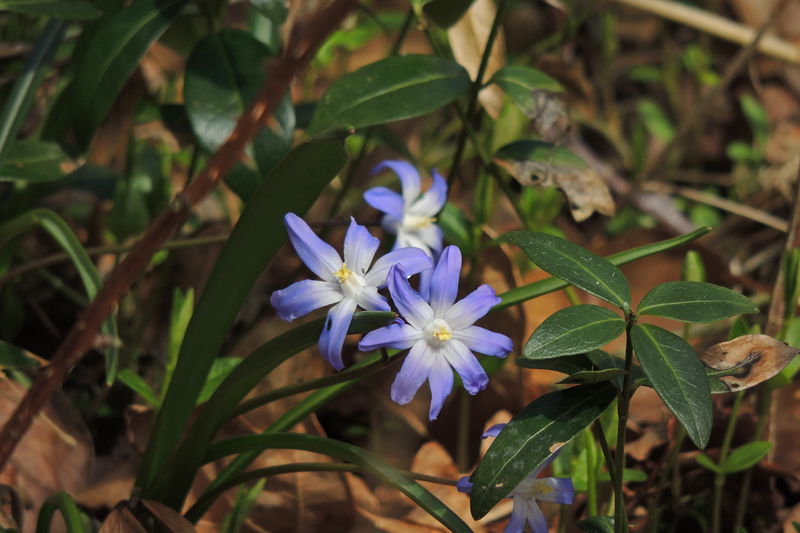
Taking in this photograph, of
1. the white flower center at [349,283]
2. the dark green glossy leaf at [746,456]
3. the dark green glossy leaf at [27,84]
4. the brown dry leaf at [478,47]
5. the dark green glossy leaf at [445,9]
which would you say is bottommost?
the dark green glossy leaf at [746,456]

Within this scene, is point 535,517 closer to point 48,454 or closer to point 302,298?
point 302,298

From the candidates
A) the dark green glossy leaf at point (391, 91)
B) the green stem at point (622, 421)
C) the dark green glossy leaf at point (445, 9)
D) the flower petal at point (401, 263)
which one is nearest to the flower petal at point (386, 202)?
the dark green glossy leaf at point (391, 91)

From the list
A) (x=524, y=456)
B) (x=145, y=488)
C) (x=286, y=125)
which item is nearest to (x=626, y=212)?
(x=286, y=125)

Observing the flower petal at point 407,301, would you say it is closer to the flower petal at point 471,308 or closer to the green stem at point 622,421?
the flower petal at point 471,308

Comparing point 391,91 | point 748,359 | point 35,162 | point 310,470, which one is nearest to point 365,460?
point 310,470

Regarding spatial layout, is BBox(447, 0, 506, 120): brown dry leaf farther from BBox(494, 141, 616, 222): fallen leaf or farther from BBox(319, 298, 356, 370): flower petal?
BBox(319, 298, 356, 370): flower petal

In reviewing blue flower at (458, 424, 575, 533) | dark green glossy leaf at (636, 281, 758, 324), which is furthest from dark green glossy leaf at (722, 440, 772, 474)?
dark green glossy leaf at (636, 281, 758, 324)
